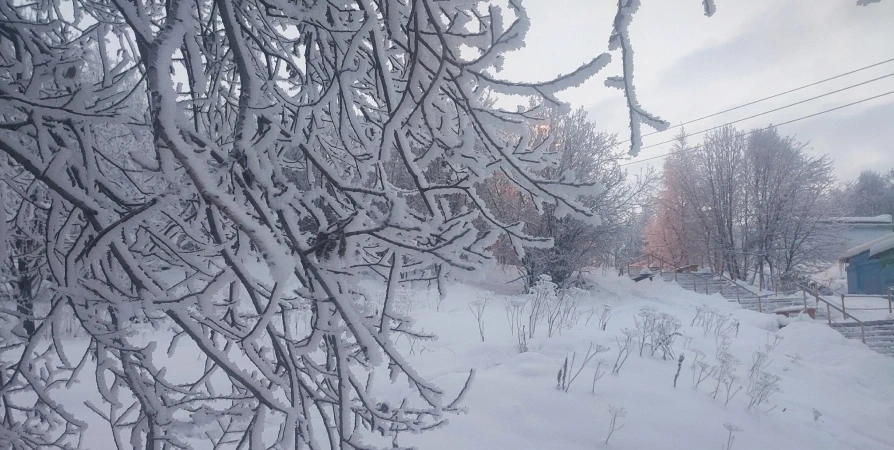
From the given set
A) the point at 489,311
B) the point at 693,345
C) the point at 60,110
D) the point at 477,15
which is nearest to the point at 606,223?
the point at 489,311

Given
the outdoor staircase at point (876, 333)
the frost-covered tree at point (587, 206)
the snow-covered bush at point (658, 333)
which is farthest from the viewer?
the frost-covered tree at point (587, 206)

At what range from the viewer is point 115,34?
220 centimetres

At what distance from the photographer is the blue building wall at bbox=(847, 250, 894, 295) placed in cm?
970

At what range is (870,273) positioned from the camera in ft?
37.1

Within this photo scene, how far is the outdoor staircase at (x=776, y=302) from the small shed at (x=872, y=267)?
92cm

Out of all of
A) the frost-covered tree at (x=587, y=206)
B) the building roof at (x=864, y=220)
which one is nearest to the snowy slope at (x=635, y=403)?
the frost-covered tree at (x=587, y=206)

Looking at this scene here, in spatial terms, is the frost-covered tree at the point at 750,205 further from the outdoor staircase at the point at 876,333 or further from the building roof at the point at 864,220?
the outdoor staircase at the point at 876,333

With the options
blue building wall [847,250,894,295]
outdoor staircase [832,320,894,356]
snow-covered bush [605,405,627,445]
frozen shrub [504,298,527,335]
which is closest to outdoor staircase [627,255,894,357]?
outdoor staircase [832,320,894,356]

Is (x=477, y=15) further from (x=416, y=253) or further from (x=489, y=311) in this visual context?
(x=489, y=311)

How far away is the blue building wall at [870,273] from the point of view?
382 inches

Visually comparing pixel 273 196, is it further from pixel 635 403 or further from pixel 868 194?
pixel 868 194

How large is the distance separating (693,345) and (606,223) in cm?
813

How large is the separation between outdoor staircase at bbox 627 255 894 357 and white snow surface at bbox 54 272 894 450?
6.37ft

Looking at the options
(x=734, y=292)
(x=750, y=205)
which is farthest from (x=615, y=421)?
(x=750, y=205)
